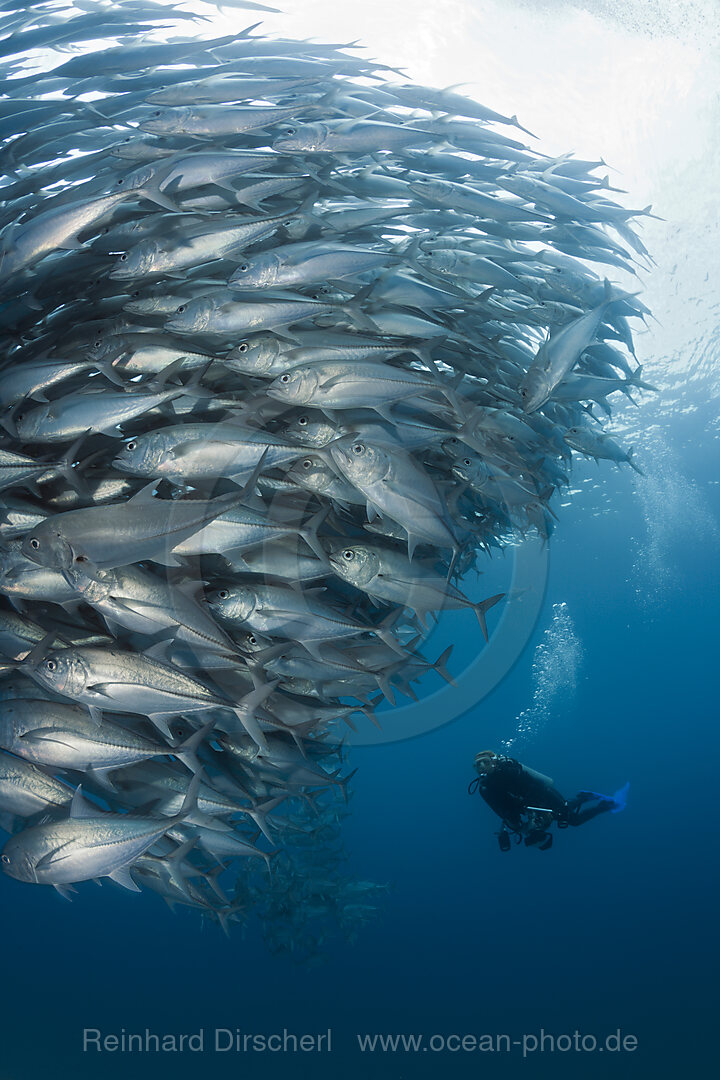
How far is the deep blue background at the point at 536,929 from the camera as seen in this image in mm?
29469

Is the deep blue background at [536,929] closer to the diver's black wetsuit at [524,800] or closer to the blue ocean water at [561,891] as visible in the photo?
the blue ocean water at [561,891]

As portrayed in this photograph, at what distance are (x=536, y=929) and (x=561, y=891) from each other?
1235 centimetres

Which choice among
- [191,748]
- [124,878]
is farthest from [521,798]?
[191,748]

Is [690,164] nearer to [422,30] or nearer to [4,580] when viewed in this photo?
[422,30]

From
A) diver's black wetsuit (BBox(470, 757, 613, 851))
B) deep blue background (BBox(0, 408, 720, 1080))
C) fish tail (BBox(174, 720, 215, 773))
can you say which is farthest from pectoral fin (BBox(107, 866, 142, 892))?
deep blue background (BBox(0, 408, 720, 1080))

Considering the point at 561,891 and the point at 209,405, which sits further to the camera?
the point at 561,891

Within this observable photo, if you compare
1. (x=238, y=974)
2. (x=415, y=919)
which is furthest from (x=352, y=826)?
(x=238, y=974)

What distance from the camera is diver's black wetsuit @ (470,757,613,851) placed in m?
10.8

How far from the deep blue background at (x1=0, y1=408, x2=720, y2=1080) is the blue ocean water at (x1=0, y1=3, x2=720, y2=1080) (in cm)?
18

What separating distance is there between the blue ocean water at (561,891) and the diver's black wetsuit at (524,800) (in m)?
2.75

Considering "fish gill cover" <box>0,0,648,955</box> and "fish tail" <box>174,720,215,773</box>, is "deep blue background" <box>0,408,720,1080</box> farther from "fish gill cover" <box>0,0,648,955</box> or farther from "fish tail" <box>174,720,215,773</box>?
"fish tail" <box>174,720,215,773</box>

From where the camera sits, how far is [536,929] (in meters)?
46.0

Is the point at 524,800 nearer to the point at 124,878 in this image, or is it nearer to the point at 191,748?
the point at 124,878

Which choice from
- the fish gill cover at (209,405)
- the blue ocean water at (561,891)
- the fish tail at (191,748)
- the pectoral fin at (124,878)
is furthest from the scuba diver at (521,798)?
the fish tail at (191,748)
